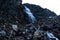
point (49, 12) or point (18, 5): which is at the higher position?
point (18, 5)

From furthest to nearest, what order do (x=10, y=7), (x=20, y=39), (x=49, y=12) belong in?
(x=49, y=12) → (x=10, y=7) → (x=20, y=39)

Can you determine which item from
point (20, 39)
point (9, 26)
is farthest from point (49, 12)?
point (20, 39)

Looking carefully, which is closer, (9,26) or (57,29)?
(9,26)

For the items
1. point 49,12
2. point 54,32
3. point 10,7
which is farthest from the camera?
point 49,12

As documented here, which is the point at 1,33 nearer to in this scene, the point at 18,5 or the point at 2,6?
the point at 2,6

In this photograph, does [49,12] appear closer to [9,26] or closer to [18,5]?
[18,5]

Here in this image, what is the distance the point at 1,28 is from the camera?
26.4 m

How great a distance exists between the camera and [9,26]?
2853 cm

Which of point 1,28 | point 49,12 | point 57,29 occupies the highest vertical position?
point 1,28

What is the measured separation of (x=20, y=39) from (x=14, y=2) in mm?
17964

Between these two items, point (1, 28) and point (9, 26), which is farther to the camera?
point (9, 26)

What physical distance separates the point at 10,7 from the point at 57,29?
9.90 m

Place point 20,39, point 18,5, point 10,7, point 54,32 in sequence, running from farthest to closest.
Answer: point 18,5 → point 10,7 → point 54,32 → point 20,39

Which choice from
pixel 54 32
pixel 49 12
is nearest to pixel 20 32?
pixel 54 32
